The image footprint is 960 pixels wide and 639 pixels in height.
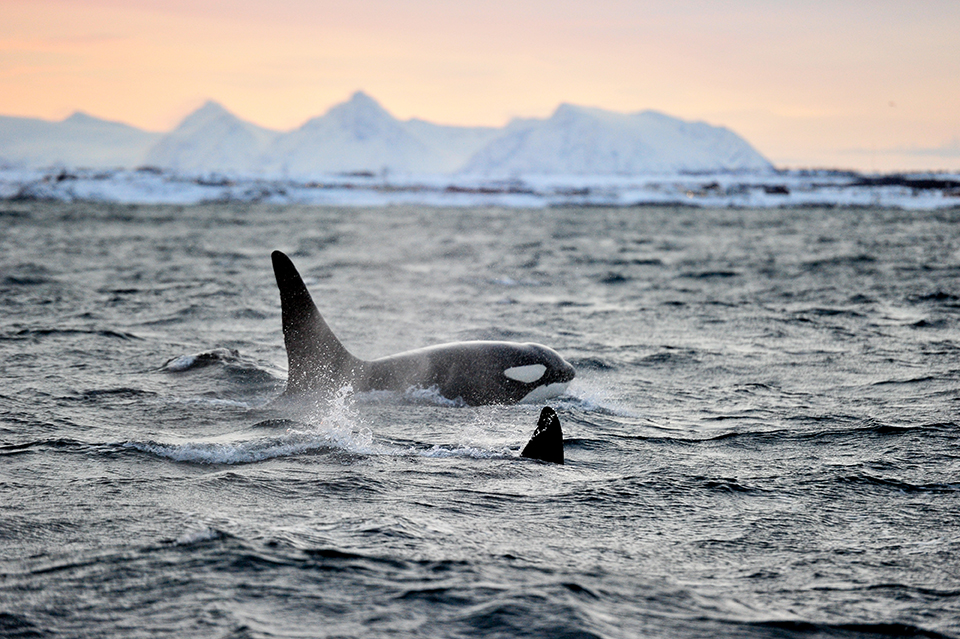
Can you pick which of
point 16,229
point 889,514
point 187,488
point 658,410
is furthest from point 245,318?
point 16,229

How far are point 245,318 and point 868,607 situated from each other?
46.4 feet

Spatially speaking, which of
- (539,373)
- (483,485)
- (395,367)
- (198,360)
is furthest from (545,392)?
(198,360)

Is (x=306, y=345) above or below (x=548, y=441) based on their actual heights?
above

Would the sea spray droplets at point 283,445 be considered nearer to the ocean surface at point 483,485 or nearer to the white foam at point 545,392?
the ocean surface at point 483,485

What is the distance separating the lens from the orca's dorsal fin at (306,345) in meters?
9.49

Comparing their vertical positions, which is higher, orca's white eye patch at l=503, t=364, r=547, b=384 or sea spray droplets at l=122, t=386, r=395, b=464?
orca's white eye patch at l=503, t=364, r=547, b=384

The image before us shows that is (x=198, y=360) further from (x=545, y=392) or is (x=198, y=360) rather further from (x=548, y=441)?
(x=548, y=441)

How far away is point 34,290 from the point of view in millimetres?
20266

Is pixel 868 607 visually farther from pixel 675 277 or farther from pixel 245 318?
pixel 675 277

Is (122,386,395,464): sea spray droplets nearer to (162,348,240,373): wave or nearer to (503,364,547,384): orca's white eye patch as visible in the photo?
(503,364,547,384): orca's white eye patch

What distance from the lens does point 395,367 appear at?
9.82 metres

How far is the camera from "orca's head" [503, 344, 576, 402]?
9844 mm

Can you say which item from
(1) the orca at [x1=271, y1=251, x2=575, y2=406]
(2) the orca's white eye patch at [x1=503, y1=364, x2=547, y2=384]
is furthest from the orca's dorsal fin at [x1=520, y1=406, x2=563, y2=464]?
(2) the orca's white eye patch at [x1=503, y1=364, x2=547, y2=384]

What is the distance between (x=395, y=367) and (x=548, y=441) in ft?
8.94
